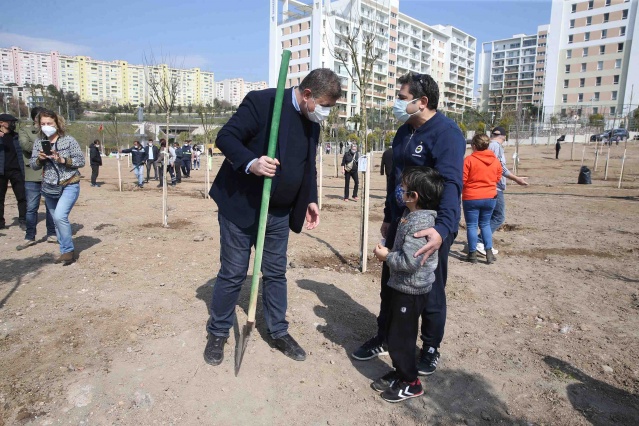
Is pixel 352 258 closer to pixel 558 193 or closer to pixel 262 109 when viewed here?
pixel 262 109

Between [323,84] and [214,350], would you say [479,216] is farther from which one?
[214,350]

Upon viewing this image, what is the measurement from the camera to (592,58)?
67125 mm

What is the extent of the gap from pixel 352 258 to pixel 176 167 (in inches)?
502

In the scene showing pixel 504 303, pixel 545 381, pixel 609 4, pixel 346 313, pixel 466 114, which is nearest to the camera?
pixel 545 381

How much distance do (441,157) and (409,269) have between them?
743 millimetres

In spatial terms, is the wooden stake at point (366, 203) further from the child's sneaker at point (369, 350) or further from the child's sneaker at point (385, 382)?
the child's sneaker at point (385, 382)

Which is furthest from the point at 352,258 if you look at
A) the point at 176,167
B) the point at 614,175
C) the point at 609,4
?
the point at 609,4

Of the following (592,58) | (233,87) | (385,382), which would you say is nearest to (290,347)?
(385,382)

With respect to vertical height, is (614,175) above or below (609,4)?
below

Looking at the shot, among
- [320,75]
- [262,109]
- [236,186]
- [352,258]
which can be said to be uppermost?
[320,75]

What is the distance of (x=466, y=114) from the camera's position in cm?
7056

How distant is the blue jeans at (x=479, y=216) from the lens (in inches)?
224

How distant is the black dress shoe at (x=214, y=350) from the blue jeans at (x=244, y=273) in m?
0.04

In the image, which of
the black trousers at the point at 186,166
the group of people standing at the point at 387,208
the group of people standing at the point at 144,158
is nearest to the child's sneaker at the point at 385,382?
the group of people standing at the point at 387,208
